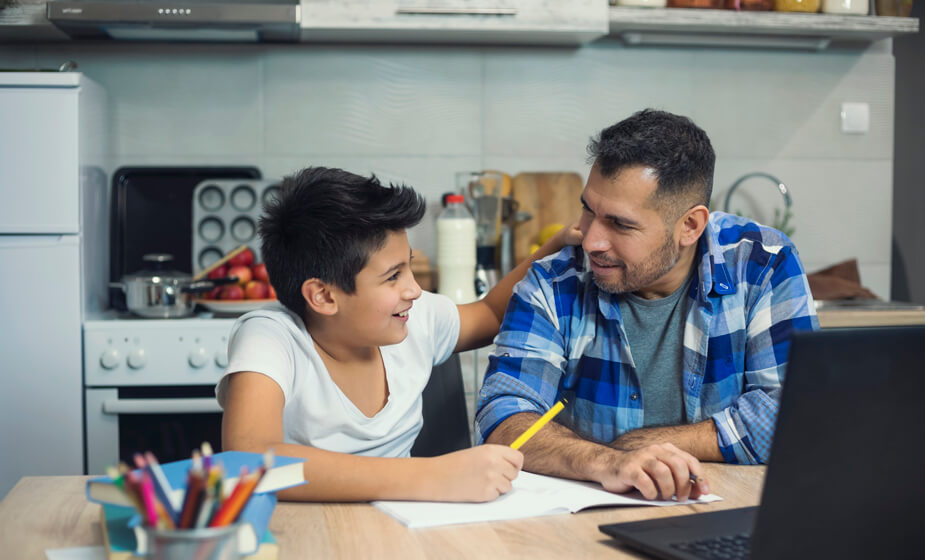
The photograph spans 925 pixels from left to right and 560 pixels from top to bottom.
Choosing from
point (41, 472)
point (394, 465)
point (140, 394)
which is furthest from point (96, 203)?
point (394, 465)

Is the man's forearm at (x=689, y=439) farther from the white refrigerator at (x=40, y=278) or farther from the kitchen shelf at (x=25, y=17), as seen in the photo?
the kitchen shelf at (x=25, y=17)

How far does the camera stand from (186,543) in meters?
0.61

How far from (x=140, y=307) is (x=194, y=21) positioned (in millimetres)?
823

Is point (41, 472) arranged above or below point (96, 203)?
below

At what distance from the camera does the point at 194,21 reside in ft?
8.21

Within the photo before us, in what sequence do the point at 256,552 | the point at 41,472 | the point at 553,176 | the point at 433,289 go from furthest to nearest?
the point at 553,176 < the point at 433,289 < the point at 41,472 < the point at 256,552

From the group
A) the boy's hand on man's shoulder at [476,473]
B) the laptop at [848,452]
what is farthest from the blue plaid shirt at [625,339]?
the laptop at [848,452]

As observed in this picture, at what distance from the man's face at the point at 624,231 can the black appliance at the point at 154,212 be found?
65.2 inches

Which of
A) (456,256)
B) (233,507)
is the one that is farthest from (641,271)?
(456,256)

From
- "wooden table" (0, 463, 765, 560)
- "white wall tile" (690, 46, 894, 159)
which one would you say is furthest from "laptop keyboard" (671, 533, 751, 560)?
"white wall tile" (690, 46, 894, 159)

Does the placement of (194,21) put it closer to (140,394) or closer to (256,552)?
(140,394)

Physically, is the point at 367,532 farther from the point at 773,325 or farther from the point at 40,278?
the point at 40,278

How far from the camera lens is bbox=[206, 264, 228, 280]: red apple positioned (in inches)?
103

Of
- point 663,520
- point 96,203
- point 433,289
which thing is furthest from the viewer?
point 433,289
